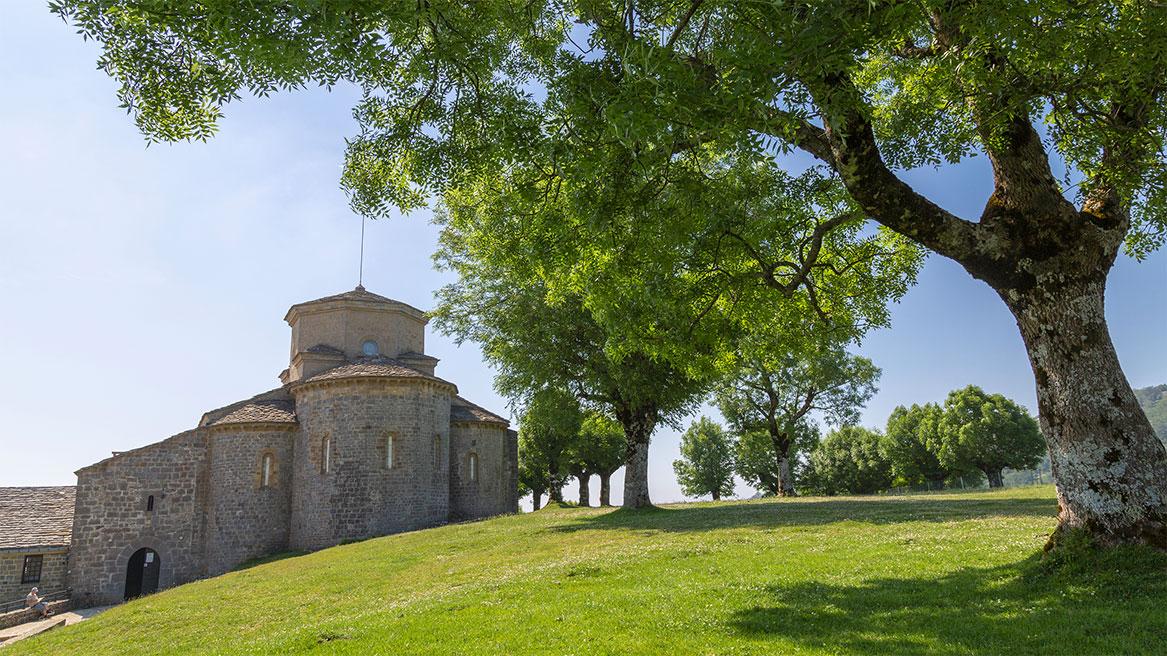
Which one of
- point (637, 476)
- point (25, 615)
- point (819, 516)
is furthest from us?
point (637, 476)

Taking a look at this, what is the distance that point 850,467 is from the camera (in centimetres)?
6419

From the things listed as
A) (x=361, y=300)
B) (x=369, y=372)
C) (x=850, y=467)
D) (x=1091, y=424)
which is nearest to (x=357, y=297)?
(x=361, y=300)

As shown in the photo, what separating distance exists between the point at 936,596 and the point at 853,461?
60502 millimetres

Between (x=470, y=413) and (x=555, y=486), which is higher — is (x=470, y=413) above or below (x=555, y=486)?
above

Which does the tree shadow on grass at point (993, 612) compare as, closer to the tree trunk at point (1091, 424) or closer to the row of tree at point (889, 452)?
the tree trunk at point (1091, 424)

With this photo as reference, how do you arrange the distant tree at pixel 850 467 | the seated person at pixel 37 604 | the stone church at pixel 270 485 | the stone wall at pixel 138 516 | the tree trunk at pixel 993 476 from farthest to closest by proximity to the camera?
1. the distant tree at pixel 850 467
2. the tree trunk at pixel 993 476
3. the stone church at pixel 270 485
4. the stone wall at pixel 138 516
5. the seated person at pixel 37 604

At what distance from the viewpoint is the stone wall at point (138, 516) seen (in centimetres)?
3083

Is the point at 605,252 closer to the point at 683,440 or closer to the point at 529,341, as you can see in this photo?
the point at 529,341

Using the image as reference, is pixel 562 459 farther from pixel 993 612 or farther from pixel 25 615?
pixel 993 612

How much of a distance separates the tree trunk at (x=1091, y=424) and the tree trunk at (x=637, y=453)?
63.0ft

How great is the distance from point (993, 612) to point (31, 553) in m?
37.7

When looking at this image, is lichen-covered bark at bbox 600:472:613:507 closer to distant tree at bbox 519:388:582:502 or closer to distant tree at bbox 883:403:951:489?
distant tree at bbox 519:388:582:502

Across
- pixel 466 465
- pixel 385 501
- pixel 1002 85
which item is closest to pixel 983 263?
pixel 1002 85

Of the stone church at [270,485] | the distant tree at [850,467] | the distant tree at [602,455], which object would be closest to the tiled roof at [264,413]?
the stone church at [270,485]
